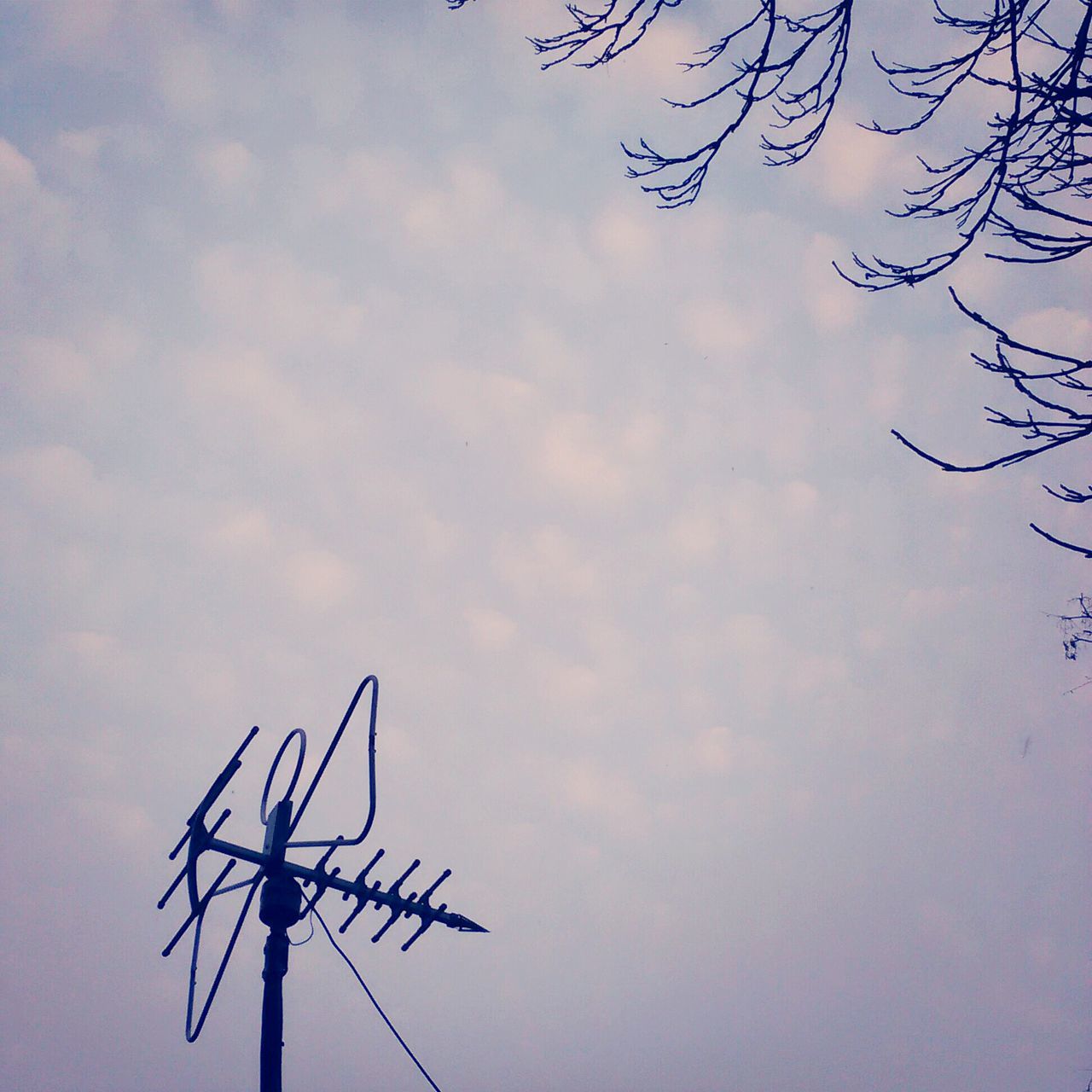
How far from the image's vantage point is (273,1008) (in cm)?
436

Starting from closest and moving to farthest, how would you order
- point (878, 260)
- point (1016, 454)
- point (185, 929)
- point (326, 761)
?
point (1016, 454), point (878, 260), point (185, 929), point (326, 761)

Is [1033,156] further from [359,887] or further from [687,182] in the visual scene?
[359,887]

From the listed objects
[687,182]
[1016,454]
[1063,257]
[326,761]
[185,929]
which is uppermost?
[687,182]

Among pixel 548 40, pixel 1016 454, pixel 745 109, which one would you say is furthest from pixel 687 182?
A: pixel 1016 454

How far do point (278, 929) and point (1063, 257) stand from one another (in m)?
4.73

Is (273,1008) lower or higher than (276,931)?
lower

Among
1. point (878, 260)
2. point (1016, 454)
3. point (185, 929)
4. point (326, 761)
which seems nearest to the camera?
point (1016, 454)

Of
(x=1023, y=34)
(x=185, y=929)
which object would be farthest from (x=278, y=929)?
(x=1023, y=34)

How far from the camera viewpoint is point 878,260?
13.7 ft

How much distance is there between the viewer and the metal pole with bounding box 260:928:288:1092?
423 centimetres

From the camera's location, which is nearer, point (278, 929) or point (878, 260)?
point (878, 260)

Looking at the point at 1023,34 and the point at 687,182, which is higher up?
the point at 1023,34

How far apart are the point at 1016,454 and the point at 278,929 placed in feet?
13.3

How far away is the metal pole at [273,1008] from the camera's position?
167 inches
